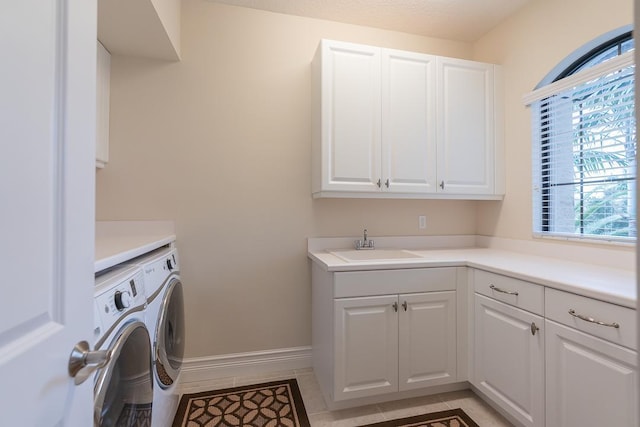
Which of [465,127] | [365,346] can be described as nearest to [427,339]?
[365,346]

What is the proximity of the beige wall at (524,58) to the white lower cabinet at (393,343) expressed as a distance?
0.92 metres

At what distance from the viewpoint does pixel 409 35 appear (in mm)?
2352

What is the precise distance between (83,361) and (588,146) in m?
A: 2.42

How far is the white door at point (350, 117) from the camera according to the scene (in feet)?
6.20

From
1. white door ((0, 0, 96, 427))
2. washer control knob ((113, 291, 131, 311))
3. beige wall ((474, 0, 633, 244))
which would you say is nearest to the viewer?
white door ((0, 0, 96, 427))

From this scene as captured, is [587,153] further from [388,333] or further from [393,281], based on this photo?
[388,333]

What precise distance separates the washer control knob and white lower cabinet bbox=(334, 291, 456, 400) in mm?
998

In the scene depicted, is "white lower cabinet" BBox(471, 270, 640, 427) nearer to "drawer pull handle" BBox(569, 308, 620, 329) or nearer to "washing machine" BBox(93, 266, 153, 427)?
"drawer pull handle" BBox(569, 308, 620, 329)

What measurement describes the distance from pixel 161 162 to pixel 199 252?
64 cm

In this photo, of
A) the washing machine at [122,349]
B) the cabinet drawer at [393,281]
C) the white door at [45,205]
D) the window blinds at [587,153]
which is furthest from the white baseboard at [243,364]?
the window blinds at [587,153]

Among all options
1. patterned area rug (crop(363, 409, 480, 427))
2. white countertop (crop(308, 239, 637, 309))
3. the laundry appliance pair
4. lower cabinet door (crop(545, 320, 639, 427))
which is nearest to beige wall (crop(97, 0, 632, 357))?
white countertop (crop(308, 239, 637, 309))

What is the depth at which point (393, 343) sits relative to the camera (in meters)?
1.67

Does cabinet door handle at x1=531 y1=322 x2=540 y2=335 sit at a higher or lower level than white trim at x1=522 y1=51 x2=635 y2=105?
lower

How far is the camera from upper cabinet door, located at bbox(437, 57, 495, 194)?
2082 mm
